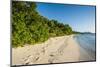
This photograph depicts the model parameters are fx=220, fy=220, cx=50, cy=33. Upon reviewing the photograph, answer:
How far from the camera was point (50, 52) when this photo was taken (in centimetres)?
268

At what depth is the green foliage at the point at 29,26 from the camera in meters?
2.51

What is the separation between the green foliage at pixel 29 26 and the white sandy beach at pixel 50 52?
0.23 feet

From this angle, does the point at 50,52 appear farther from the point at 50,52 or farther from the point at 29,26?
the point at 29,26

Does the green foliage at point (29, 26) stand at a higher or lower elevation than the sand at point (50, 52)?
higher

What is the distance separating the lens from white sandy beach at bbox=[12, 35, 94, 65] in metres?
2.54

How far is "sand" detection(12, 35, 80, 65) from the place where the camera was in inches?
99.8

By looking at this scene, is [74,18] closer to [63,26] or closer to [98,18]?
[63,26]

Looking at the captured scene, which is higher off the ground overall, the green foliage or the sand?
the green foliage

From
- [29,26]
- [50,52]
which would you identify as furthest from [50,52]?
[29,26]

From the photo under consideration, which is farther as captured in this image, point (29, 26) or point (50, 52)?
point (50, 52)

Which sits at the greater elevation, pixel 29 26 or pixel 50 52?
pixel 29 26

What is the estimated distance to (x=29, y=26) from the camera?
8.46 feet

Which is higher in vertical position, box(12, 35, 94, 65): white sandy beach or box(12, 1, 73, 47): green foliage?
box(12, 1, 73, 47): green foliage

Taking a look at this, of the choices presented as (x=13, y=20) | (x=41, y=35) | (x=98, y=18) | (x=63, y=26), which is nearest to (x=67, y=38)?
(x=63, y=26)
